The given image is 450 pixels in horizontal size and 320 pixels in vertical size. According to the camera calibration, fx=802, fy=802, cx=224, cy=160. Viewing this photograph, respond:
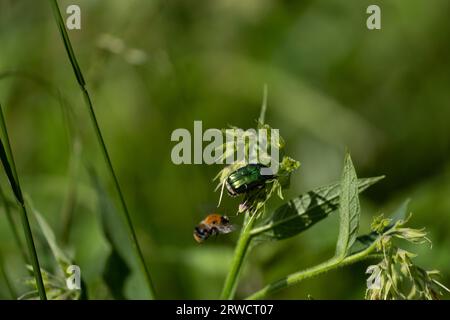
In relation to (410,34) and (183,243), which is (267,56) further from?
(183,243)

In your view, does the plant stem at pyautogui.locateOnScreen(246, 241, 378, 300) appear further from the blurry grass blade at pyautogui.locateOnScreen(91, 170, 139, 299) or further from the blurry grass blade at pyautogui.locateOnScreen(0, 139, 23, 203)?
the blurry grass blade at pyautogui.locateOnScreen(0, 139, 23, 203)

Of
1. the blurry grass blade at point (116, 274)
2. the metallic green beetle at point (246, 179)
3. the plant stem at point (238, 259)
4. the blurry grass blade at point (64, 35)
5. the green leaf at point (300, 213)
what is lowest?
the blurry grass blade at point (116, 274)

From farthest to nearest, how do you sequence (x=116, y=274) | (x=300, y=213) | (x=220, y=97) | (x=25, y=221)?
(x=220, y=97) < (x=116, y=274) < (x=300, y=213) < (x=25, y=221)

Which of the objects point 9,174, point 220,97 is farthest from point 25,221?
point 220,97

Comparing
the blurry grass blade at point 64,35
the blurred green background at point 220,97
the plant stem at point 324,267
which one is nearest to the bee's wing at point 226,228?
the plant stem at point 324,267

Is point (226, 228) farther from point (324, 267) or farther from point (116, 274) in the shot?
point (116, 274)

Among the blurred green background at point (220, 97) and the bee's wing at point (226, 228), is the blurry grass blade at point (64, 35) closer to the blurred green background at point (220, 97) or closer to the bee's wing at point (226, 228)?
the bee's wing at point (226, 228)

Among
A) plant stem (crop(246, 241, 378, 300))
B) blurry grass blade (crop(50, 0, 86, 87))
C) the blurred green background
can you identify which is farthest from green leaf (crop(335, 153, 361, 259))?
the blurred green background
